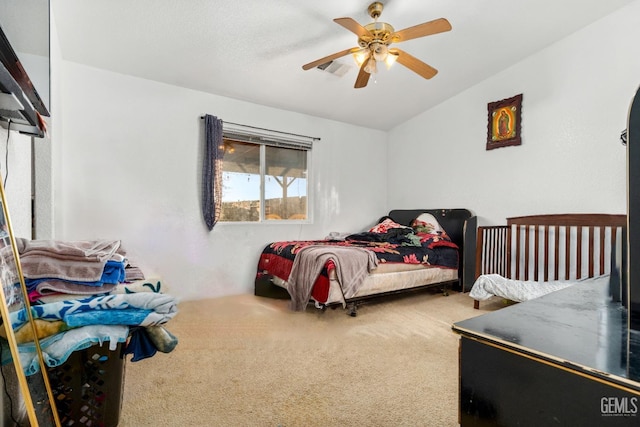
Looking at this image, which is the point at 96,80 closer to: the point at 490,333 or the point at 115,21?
the point at 115,21

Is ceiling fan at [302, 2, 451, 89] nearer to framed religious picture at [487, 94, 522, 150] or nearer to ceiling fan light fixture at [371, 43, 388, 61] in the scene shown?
ceiling fan light fixture at [371, 43, 388, 61]

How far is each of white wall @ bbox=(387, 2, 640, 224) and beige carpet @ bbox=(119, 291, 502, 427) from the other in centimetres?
163

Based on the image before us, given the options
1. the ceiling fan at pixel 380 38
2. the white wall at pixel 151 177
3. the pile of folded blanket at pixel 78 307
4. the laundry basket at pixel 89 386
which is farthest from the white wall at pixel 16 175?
the ceiling fan at pixel 380 38

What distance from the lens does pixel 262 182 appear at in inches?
159

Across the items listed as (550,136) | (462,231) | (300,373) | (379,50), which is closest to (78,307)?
(300,373)

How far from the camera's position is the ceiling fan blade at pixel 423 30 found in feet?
6.97

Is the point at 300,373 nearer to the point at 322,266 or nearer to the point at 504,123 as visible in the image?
the point at 322,266

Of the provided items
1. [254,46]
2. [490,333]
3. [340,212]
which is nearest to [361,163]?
[340,212]

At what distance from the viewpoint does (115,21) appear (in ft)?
7.94

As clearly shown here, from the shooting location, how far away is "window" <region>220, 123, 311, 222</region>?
3.82m

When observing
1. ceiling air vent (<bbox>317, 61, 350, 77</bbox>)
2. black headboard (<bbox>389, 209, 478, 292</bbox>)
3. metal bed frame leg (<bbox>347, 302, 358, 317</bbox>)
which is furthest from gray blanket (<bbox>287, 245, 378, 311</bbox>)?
ceiling air vent (<bbox>317, 61, 350, 77</bbox>)

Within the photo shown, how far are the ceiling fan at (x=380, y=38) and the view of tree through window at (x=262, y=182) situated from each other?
1.64 meters

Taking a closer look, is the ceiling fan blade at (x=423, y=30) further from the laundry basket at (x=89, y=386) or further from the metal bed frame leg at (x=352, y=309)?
the laundry basket at (x=89, y=386)

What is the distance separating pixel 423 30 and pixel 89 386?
2.73 meters
